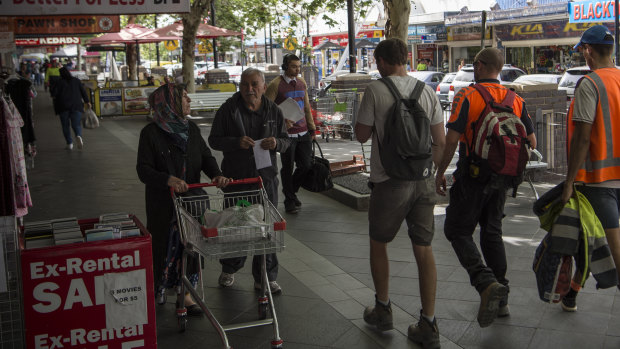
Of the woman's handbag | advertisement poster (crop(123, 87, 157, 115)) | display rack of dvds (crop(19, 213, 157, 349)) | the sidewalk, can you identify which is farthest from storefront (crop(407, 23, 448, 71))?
display rack of dvds (crop(19, 213, 157, 349))

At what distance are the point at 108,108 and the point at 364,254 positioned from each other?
17987mm

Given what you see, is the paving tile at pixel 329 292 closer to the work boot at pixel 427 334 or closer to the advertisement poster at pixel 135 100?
the work boot at pixel 427 334

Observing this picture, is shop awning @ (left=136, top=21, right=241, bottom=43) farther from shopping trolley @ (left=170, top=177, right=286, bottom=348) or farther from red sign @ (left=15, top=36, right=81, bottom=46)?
shopping trolley @ (left=170, top=177, right=286, bottom=348)

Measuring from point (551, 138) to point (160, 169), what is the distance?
23.5ft

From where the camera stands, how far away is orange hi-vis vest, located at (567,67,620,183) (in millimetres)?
4594

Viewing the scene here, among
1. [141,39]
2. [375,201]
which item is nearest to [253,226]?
[375,201]

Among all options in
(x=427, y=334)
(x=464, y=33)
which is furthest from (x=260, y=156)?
(x=464, y=33)

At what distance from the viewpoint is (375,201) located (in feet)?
15.4

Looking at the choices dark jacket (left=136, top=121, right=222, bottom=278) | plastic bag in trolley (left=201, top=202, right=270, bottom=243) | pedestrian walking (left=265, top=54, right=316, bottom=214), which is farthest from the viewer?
pedestrian walking (left=265, top=54, right=316, bottom=214)

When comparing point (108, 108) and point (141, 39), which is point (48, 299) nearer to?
point (108, 108)

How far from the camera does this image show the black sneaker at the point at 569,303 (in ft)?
17.0

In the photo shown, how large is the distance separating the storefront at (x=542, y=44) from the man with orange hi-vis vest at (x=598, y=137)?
1317 inches

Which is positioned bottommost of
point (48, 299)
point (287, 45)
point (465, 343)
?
point (465, 343)

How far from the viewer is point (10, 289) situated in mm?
3709
